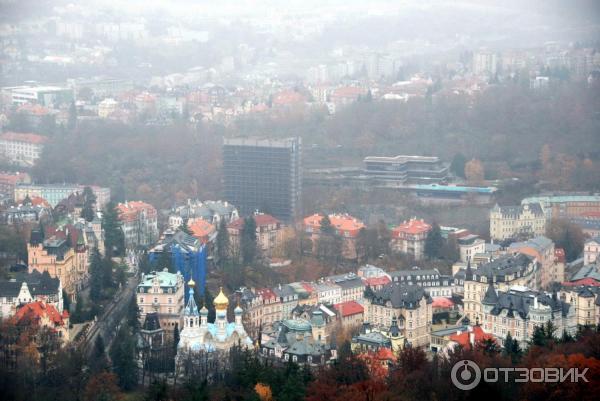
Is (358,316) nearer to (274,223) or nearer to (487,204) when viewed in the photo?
(274,223)

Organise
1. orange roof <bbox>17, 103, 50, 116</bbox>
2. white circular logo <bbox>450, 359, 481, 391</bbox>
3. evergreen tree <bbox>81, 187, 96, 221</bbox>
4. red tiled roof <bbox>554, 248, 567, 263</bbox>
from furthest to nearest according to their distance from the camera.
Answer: orange roof <bbox>17, 103, 50, 116</bbox> → evergreen tree <bbox>81, 187, 96, 221</bbox> → red tiled roof <bbox>554, 248, 567, 263</bbox> → white circular logo <bbox>450, 359, 481, 391</bbox>

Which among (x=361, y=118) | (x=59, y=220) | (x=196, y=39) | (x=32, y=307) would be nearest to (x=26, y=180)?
(x=59, y=220)

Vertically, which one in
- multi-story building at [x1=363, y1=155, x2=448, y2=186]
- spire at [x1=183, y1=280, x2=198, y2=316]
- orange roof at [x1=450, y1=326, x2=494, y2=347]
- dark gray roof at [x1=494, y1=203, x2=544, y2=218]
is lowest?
orange roof at [x1=450, y1=326, x2=494, y2=347]

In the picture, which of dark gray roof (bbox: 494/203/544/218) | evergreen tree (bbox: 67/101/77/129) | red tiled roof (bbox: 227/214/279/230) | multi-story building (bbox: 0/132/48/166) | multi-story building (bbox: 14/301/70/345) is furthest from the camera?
evergreen tree (bbox: 67/101/77/129)

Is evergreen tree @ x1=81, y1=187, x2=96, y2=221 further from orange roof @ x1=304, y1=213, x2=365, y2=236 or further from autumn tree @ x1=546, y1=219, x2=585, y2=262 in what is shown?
autumn tree @ x1=546, y1=219, x2=585, y2=262

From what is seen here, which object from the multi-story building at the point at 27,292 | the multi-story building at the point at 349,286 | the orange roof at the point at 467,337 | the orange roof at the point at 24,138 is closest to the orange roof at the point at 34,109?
the orange roof at the point at 24,138

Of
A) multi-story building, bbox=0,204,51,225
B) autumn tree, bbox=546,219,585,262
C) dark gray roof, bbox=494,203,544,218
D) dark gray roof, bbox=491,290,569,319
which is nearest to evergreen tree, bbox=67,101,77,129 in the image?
multi-story building, bbox=0,204,51,225

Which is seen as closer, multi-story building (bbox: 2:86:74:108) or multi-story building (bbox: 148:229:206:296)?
multi-story building (bbox: 148:229:206:296)
